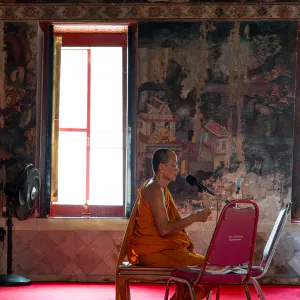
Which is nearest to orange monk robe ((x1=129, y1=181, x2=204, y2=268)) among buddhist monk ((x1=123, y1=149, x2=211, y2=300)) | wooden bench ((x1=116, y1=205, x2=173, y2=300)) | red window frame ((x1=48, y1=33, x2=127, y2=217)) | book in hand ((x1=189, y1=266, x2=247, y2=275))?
buddhist monk ((x1=123, y1=149, x2=211, y2=300))

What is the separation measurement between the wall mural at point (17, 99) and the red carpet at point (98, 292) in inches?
57.1

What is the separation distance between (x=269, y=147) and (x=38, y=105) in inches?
123

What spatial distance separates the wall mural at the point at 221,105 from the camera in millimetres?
8617

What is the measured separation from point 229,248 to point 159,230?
0.92 meters

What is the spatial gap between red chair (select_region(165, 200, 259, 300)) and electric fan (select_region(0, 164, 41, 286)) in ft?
12.5

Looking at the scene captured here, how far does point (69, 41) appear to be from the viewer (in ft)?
29.3

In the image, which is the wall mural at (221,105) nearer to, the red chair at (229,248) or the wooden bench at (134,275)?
the wooden bench at (134,275)

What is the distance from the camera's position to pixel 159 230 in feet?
17.0

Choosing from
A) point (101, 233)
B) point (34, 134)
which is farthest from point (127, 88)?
point (101, 233)

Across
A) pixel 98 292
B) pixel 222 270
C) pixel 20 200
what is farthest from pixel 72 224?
pixel 222 270

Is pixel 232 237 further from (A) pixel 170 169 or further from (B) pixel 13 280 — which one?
(B) pixel 13 280

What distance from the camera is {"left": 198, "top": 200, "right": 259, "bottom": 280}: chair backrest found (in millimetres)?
4285

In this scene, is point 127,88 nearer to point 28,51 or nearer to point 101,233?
point 28,51

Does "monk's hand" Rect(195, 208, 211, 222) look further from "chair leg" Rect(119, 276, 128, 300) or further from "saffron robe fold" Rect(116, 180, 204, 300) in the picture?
"chair leg" Rect(119, 276, 128, 300)
